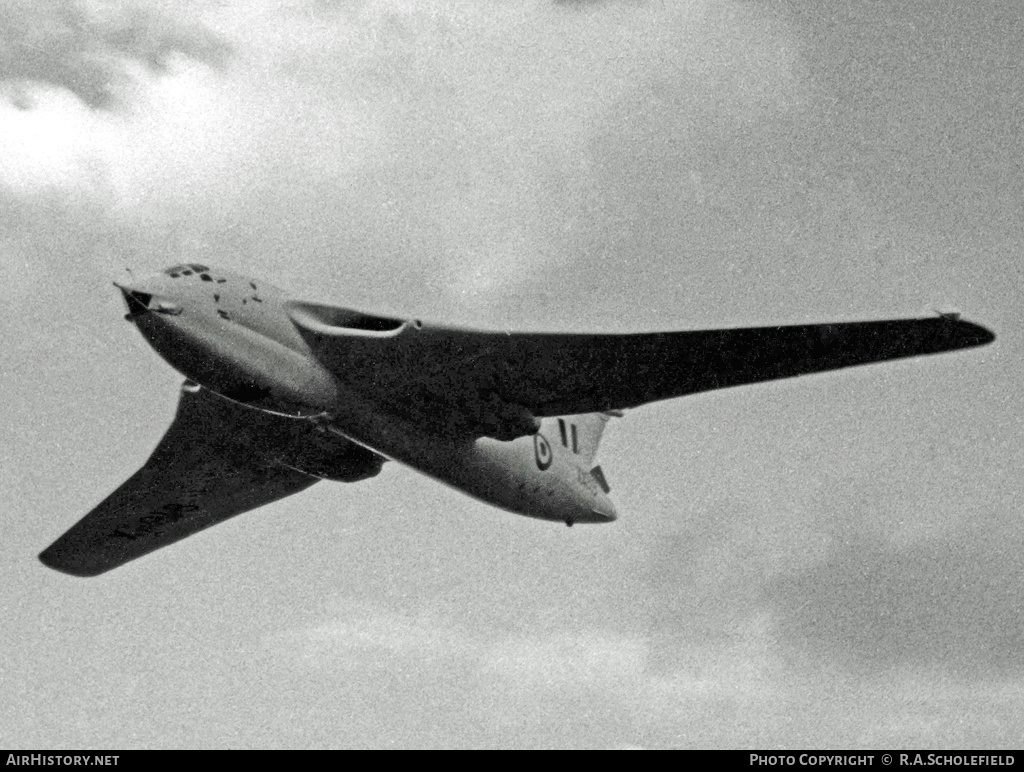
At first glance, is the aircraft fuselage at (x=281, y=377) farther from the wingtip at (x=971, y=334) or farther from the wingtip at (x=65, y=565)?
the wingtip at (x=971, y=334)

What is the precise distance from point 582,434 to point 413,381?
7572 mm

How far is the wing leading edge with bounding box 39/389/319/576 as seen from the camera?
29531 millimetres

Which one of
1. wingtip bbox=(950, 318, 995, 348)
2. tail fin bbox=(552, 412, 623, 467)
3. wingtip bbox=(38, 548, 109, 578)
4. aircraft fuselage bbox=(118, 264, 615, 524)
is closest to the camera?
wingtip bbox=(950, 318, 995, 348)

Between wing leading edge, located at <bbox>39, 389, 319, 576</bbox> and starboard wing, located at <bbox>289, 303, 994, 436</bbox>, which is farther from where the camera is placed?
wing leading edge, located at <bbox>39, 389, 319, 576</bbox>

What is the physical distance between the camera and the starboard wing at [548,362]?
2472cm

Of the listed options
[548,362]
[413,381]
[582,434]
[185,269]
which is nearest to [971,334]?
[548,362]

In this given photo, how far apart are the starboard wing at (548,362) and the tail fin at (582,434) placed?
→ 418cm

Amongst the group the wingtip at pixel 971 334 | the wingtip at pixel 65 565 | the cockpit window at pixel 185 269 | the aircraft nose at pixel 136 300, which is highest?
the cockpit window at pixel 185 269

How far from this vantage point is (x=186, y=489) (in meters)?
32.2

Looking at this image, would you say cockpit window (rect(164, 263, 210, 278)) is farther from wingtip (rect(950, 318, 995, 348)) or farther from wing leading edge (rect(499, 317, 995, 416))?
wingtip (rect(950, 318, 995, 348))

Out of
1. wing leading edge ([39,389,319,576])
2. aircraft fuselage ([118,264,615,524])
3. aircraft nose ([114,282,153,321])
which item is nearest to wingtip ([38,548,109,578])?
wing leading edge ([39,389,319,576])

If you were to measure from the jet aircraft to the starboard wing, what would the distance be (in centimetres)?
4

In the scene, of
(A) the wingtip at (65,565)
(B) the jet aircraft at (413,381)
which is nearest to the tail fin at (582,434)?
(B) the jet aircraft at (413,381)
